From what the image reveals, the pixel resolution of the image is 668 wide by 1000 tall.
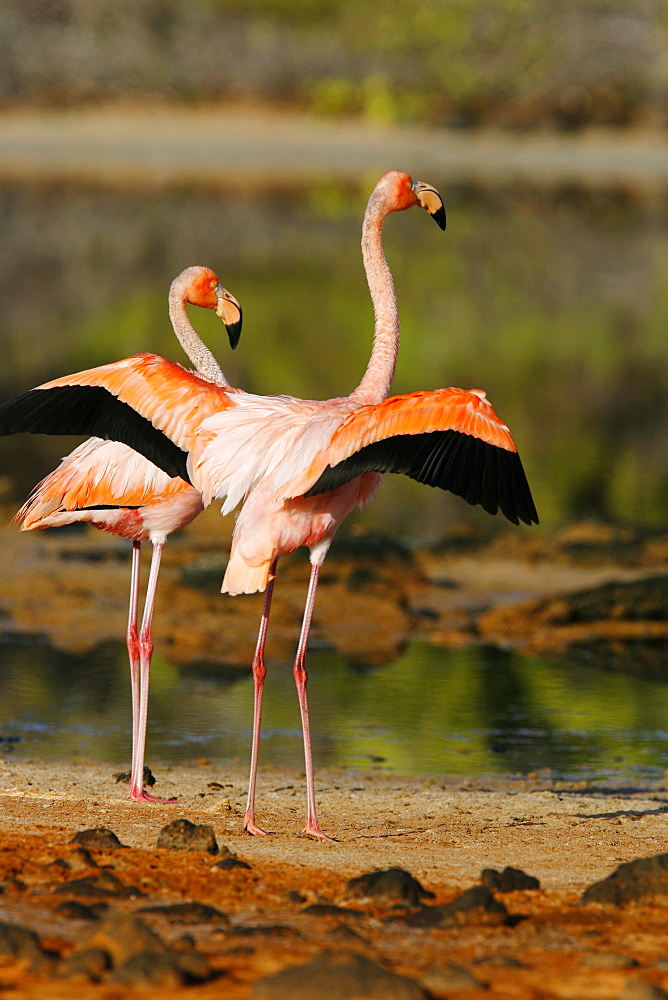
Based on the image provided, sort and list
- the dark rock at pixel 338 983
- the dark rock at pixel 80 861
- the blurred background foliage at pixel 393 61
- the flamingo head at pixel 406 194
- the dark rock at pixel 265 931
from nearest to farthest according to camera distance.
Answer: the dark rock at pixel 338 983 < the dark rock at pixel 265 931 < the dark rock at pixel 80 861 < the flamingo head at pixel 406 194 < the blurred background foliage at pixel 393 61

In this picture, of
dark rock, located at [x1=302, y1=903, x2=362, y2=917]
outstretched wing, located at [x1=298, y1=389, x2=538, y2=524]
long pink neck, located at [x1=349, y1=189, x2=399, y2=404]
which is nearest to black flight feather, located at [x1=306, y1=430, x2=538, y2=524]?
outstretched wing, located at [x1=298, y1=389, x2=538, y2=524]

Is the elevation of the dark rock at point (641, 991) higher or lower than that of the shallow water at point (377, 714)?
lower

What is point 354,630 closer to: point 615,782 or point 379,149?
point 615,782

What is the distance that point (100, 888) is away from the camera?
14.0ft

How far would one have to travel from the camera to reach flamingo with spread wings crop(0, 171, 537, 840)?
4926 millimetres

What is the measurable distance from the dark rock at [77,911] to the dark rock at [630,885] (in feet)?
4.10

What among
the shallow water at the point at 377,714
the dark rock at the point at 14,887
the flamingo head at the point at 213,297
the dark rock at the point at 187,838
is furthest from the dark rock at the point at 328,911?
the flamingo head at the point at 213,297

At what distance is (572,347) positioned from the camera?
23469mm

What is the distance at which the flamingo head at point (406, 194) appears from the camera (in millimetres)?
6121

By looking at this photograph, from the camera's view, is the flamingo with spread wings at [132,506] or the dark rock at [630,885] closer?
the dark rock at [630,885]

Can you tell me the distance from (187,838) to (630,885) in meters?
1.23

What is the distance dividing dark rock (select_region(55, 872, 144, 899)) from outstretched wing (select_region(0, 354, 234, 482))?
4.84 ft

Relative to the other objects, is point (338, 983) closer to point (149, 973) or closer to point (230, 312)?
point (149, 973)

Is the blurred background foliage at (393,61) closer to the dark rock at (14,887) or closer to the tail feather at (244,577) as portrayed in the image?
the tail feather at (244,577)
